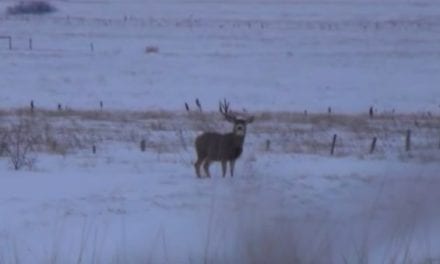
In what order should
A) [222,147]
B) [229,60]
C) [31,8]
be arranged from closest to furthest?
[222,147]
[229,60]
[31,8]

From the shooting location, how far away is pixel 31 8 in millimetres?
95688

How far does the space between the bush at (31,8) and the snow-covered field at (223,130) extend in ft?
47.6

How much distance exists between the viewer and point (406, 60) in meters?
55.2

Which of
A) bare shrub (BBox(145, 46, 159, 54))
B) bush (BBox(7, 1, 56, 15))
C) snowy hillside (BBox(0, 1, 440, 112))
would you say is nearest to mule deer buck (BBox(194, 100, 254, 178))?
snowy hillside (BBox(0, 1, 440, 112))

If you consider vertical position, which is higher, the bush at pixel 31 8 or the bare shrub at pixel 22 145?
the bush at pixel 31 8

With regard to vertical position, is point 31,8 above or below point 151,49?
above

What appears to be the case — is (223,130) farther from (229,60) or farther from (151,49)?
(151,49)

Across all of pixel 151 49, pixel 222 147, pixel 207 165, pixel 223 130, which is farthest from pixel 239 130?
pixel 151 49

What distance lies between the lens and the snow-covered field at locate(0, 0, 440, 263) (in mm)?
9914

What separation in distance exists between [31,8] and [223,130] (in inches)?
2808

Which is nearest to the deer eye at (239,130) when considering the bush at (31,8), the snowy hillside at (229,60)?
the snowy hillside at (229,60)

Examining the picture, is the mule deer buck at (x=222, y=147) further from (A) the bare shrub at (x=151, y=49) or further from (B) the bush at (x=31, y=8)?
(B) the bush at (x=31, y=8)

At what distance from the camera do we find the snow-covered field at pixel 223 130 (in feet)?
32.5

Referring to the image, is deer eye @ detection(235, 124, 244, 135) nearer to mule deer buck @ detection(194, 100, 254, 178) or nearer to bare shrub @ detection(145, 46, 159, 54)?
mule deer buck @ detection(194, 100, 254, 178)
